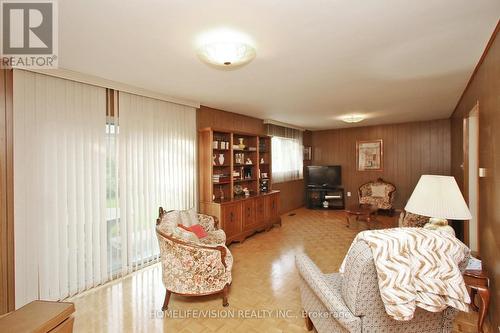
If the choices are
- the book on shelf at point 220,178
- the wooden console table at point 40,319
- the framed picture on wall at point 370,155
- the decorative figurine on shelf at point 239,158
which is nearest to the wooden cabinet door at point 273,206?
the decorative figurine on shelf at point 239,158

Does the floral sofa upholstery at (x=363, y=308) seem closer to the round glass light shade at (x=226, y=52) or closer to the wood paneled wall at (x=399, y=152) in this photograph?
the round glass light shade at (x=226, y=52)

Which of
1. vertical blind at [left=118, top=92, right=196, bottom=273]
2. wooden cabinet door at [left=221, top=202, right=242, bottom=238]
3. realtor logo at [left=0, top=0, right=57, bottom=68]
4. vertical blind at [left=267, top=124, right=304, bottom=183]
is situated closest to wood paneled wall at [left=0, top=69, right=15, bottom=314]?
realtor logo at [left=0, top=0, right=57, bottom=68]

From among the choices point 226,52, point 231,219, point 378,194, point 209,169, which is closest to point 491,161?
point 226,52

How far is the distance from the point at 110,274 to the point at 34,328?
2.05 meters

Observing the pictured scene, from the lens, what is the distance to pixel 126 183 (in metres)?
3.29

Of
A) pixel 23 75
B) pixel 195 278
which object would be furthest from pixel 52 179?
pixel 195 278

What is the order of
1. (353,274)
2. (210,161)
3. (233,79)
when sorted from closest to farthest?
(353,274), (233,79), (210,161)

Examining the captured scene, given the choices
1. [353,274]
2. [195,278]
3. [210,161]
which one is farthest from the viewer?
[210,161]

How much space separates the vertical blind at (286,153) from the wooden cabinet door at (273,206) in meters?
1.01

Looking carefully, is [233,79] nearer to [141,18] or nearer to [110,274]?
[141,18]

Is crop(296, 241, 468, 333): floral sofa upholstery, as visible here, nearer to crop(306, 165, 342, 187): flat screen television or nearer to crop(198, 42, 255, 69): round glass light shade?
A: crop(198, 42, 255, 69): round glass light shade

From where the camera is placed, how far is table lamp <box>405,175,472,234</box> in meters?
1.92

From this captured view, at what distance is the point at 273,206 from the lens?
534cm

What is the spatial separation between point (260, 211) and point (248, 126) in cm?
192
